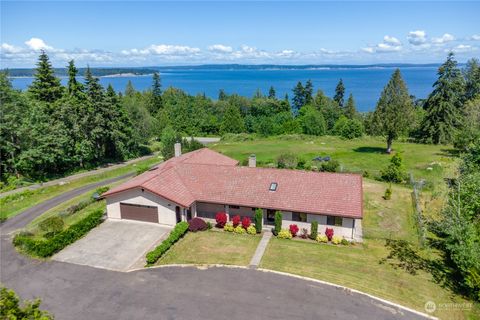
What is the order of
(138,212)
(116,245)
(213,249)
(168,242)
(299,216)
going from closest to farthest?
(168,242), (213,249), (116,245), (299,216), (138,212)

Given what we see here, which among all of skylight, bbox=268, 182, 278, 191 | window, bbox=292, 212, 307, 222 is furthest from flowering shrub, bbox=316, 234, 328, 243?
skylight, bbox=268, 182, 278, 191

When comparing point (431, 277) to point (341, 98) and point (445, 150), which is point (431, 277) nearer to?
point (445, 150)

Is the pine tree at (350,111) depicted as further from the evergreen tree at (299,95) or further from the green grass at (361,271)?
the green grass at (361,271)

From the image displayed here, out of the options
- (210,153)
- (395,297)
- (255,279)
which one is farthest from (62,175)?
(395,297)

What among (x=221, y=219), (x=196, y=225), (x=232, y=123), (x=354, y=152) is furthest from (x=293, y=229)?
(x=232, y=123)

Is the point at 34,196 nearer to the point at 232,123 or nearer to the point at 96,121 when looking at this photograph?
the point at 96,121

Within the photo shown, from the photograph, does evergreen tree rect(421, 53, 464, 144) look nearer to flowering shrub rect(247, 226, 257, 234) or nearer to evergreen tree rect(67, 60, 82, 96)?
flowering shrub rect(247, 226, 257, 234)
